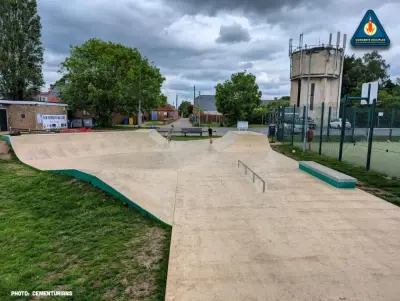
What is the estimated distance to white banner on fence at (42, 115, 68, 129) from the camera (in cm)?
2427

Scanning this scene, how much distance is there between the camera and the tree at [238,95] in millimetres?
38728

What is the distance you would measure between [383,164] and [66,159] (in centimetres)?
1236

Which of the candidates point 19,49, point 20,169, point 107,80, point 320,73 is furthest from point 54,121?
point 320,73

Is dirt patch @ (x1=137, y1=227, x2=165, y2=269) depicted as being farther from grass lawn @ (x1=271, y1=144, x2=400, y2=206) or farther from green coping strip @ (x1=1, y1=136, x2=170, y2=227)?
grass lawn @ (x1=271, y1=144, x2=400, y2=206)

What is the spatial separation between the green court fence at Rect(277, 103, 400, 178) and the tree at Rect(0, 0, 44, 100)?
28007mm

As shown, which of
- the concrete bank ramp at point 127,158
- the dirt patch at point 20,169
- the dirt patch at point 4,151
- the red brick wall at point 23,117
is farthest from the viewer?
the red brick wall at point 23,117

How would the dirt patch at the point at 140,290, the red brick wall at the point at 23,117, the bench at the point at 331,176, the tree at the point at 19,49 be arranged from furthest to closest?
1. the tree at the point at 19,49
2. the red brick wall at the point at 23,117
3. the bench at the point at 331,176
4. the dirt patch at the point at 140,290

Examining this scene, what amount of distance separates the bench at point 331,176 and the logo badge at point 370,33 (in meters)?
3.43

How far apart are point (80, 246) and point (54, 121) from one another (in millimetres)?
24626

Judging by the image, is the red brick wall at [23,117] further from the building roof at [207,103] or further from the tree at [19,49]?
the building roof at [207,103]

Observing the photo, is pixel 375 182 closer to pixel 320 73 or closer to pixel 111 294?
pixel 111 294

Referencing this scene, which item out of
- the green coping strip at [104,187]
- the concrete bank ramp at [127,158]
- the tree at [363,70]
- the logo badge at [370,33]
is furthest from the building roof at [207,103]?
the logo badge at [370,33]

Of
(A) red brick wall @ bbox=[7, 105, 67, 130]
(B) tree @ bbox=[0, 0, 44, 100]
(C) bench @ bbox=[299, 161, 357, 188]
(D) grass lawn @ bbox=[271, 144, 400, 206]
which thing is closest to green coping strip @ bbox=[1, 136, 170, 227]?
(C) bench @ bbox=[299, 161, 357, 188]

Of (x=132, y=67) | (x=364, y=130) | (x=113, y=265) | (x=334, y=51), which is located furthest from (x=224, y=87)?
(x=113, y=265)
